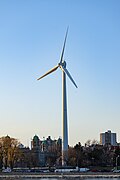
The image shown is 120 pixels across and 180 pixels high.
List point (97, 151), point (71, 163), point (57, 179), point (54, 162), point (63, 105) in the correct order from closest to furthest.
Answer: point (57, 179) < point (63, 105) < point (71, 163) < point (97, 151) < point (54, 162)

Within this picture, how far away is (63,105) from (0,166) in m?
27.1

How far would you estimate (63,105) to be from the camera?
133625 millimetres

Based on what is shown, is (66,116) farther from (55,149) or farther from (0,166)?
(55,149)

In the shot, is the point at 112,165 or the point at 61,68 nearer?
the point at 61,68

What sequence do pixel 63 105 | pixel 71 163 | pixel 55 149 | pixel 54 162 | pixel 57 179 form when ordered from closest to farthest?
pixel 57 179, pixel 63 105, pixel 71 163, pixel 54 162, pixel 55 149

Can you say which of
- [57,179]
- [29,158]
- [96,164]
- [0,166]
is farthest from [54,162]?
[57,179]

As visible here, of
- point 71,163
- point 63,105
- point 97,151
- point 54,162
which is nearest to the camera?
point 63,105

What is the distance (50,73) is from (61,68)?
528cm

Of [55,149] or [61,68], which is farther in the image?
[55,149]

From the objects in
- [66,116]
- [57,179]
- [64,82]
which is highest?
[64,82]

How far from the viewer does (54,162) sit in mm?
168500

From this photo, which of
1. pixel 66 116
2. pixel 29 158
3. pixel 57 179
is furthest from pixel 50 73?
pixel 57 179

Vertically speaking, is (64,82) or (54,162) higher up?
(64,82)

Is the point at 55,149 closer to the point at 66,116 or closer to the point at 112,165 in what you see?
the point at 112,165
